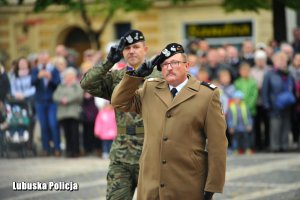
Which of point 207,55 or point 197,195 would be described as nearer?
point 197,195

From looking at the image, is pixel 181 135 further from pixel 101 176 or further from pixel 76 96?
pixel 76 96

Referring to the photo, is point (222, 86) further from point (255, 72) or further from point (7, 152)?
point (7, 152)

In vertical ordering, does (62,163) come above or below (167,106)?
below

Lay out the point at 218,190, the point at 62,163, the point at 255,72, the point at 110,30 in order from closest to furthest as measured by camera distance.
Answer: the point at 218,190, the point at 62,163, the point at 255,72, the point at 110,30

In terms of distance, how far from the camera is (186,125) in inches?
284

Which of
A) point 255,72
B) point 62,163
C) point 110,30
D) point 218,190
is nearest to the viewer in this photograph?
point 218,190

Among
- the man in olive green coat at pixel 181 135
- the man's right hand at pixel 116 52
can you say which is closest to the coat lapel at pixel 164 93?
the man in olive green coat at pixel 181 135

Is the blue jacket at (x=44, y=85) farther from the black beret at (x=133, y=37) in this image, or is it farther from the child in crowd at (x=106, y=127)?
the black beret at (x=133, y=37)

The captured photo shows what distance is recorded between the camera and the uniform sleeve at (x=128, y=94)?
7286mm

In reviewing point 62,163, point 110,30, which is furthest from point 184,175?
point 110,30

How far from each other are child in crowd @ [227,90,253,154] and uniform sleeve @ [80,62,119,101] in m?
9.49

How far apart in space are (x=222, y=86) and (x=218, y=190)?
11173 millimetres

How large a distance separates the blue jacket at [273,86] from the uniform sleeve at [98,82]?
379 inches

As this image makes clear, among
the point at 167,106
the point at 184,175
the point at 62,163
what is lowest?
the point at 62,163
